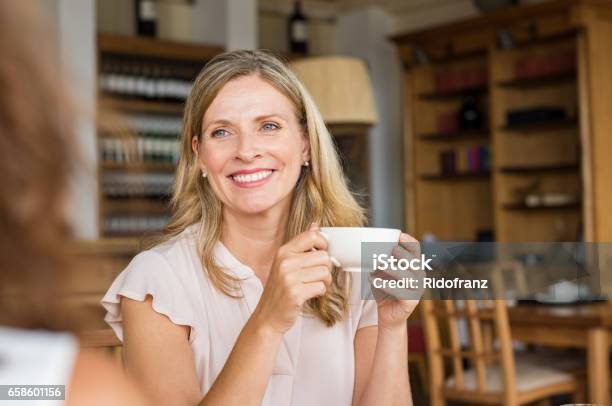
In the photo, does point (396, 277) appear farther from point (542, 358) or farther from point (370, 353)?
point (542, 358)

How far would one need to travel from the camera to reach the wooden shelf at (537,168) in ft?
20.0

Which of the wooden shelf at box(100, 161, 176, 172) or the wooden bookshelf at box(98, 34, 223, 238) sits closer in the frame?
the wooden shelf at box(100, 161, 176, 172)

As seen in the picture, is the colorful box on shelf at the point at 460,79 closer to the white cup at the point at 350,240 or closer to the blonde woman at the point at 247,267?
the blonde woman at the point at 247,267

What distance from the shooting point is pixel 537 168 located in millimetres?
6223

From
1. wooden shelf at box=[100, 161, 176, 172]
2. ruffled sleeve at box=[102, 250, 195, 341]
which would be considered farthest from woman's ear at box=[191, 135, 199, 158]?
wooden shelf at box=[100, 161, 176, 172]

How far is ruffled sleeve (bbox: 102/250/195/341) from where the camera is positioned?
1.36m

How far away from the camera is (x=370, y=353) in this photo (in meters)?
1.52

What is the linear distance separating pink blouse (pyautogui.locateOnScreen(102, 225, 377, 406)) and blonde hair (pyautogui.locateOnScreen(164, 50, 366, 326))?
0.02m

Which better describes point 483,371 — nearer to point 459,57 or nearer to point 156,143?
point 156,143

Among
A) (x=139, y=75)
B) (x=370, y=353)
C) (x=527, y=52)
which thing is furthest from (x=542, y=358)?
(x=139, y=75)

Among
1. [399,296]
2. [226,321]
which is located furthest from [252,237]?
[399,296]

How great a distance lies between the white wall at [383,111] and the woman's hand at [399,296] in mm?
6094

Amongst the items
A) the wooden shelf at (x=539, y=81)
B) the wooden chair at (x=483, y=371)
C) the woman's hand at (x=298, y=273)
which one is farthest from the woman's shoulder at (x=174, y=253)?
the wooden shelf at (x=539, y=81)

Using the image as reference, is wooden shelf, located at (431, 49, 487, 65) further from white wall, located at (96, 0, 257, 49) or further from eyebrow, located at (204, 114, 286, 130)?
eyebrow, located at (204, 114, 286, 130)
